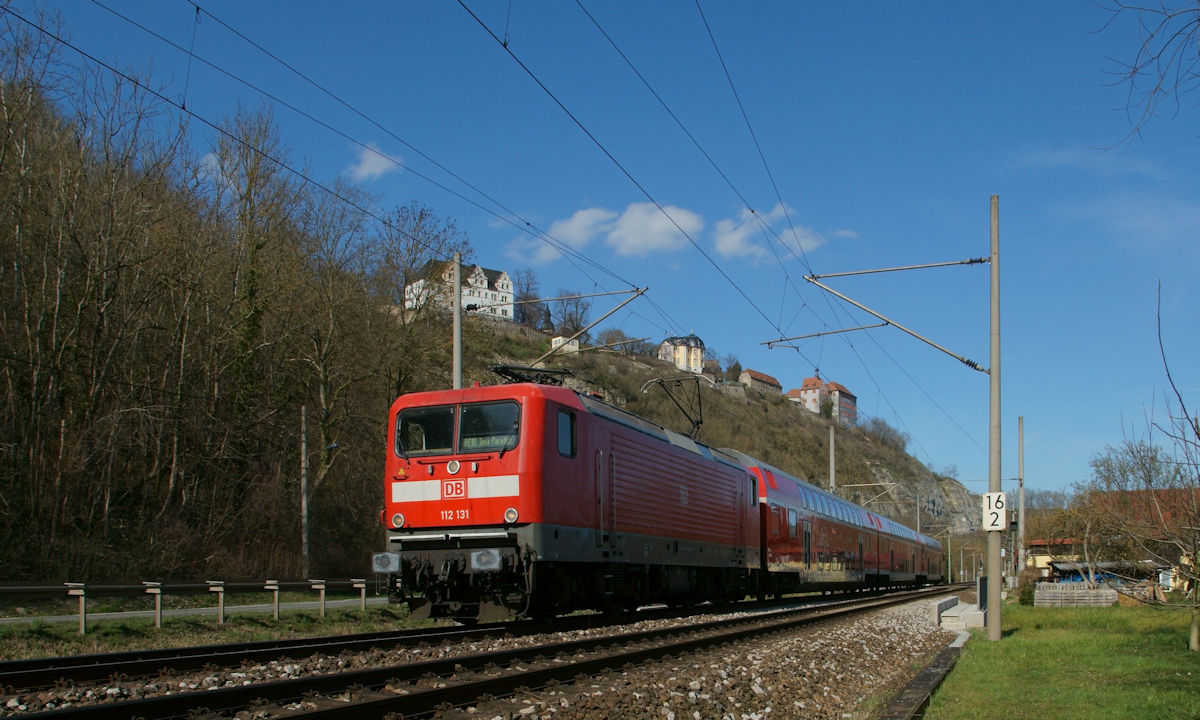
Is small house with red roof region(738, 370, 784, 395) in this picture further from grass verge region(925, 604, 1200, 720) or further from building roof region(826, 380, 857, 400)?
grass verge region(925, 604, 1200, 720)

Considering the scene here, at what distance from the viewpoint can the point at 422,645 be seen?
1184cm

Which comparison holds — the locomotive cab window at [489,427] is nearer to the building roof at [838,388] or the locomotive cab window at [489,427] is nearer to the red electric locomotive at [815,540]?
the red electric locomotive at [815,540]

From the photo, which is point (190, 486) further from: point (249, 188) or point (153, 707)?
point (153, 707)

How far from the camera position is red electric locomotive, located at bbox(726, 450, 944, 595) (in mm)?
26500

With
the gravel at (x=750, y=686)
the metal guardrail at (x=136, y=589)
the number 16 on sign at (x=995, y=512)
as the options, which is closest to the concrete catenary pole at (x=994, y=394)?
the number 16 on sign at (x=995, y=512)

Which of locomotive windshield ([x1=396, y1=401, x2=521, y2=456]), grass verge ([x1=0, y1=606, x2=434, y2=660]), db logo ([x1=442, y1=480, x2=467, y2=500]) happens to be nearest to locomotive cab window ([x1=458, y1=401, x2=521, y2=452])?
locomotive windshield ([x1=396, y1=401, x2=521, y2=456])

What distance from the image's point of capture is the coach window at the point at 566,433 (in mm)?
14070

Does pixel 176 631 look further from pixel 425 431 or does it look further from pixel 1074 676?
pixel 1074 676

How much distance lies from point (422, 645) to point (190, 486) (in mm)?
17256

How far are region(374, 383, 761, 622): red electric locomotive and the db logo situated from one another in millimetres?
15

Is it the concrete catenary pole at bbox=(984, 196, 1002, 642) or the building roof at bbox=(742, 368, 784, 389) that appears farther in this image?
the building roof at bbox=(742, 368, 784, 389)

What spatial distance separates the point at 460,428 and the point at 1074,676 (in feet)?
29.9

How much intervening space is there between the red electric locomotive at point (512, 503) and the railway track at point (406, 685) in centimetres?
107

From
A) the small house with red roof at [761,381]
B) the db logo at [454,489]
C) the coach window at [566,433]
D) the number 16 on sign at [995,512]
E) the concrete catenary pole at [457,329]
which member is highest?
the small house with red roof at [761,381]
